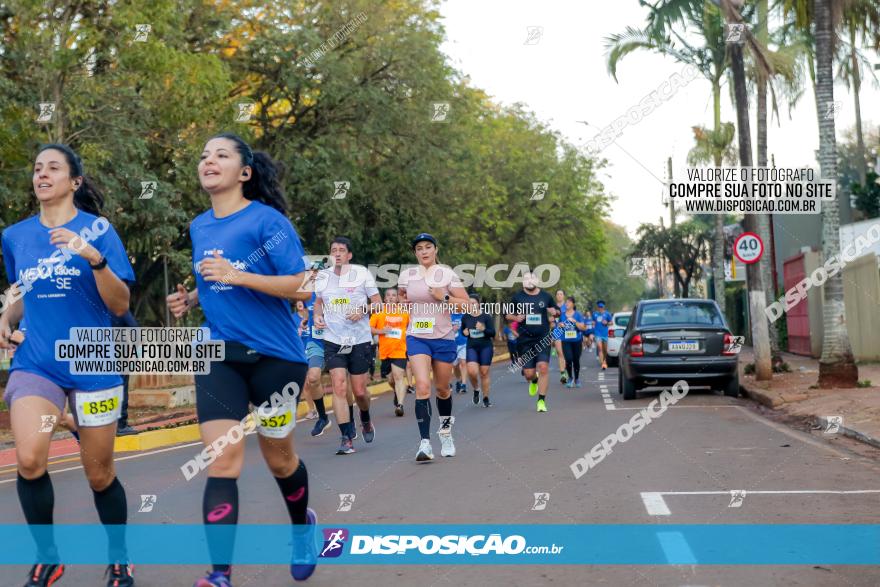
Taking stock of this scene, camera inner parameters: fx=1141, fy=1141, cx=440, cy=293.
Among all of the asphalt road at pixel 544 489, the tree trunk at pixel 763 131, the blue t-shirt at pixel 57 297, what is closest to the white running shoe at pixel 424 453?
the asphalt road at pixel 544 489

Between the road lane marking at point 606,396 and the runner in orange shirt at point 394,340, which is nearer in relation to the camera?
the runner in orange shirt at point 394,340

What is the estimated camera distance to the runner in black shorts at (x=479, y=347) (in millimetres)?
17938

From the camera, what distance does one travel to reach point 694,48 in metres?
30.5

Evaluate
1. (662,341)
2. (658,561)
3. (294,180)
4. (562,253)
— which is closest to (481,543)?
(658,561)

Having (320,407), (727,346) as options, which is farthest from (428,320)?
(727,346)

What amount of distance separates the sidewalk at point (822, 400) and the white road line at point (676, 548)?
5.11 m

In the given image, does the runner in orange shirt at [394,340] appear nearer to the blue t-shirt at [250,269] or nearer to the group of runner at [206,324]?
the group of runner at [206,324]

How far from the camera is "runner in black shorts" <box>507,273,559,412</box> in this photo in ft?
51.3

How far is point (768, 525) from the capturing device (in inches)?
265

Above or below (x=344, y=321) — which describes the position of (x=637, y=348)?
below

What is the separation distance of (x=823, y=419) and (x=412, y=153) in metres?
19.0

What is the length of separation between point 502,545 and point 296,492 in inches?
59.6

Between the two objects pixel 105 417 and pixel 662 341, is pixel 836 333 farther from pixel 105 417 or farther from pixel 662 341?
pixel 105 417

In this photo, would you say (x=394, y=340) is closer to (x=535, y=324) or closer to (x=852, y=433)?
(x=535, y=324)
